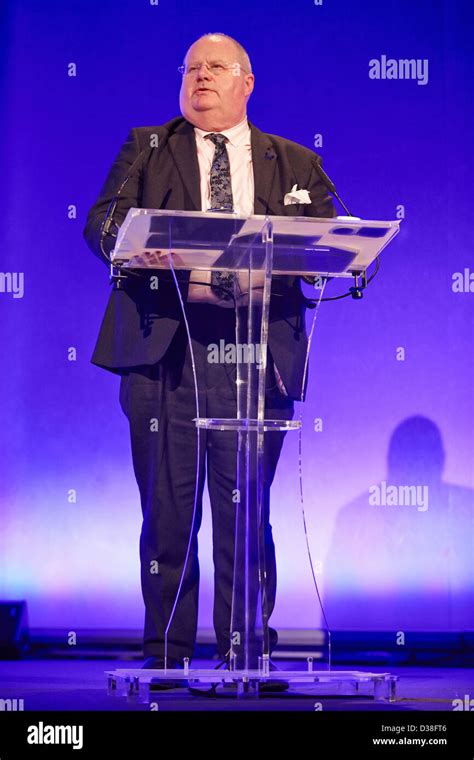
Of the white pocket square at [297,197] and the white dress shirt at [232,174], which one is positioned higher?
the white dress shirt at [232,174]

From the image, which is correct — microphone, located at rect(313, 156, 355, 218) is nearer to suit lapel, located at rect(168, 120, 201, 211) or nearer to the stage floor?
suit lapel, located at rect(168, 120, 201, 211)

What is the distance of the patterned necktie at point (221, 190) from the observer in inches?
117

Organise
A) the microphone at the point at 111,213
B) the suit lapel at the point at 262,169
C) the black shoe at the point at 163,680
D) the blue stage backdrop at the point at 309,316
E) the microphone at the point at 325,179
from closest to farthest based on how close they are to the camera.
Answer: the black shoe at the point at 163,680 → the microphone at the point at 111,213 → the microphone at the point at 325,179 → the suit lapel at the point at 262,169 → the blue stage backdrop at the point at 309,316

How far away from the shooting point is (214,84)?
10.5 ft

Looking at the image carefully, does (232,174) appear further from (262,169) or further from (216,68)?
(216,68)

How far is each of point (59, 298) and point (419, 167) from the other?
1.50 meters

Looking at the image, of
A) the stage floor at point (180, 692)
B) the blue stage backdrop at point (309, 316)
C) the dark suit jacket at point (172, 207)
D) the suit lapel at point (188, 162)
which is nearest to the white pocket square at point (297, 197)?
the dark suit jacket at point (172, 207)

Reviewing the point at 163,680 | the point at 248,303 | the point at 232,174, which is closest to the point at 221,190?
the point at 232,174

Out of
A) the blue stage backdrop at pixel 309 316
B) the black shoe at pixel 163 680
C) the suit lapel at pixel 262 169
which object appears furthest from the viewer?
the blue stage backdrop at pixel 309 316

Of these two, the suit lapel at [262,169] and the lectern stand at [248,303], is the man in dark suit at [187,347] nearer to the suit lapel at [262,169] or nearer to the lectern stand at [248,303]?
the suit lapel at [262,169]

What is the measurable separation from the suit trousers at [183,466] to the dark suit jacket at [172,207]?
70mm

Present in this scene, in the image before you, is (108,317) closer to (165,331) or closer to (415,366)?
(165,331)

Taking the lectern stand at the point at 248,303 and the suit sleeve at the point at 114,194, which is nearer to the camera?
the lectern stand at the point at 248,303
